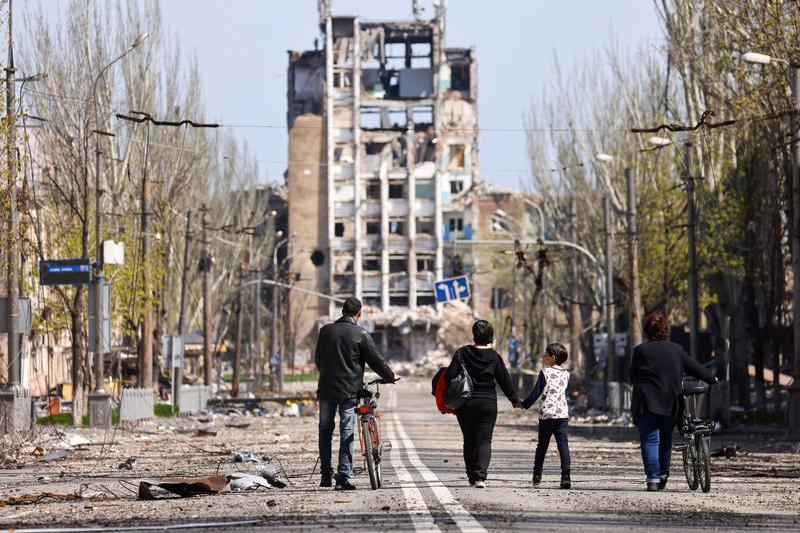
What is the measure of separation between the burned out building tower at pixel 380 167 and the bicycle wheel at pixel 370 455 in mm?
125538

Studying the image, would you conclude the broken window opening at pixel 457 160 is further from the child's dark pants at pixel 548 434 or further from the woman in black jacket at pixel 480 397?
the woman in black jacket at pixel 480 397

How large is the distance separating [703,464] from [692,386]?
831 mm

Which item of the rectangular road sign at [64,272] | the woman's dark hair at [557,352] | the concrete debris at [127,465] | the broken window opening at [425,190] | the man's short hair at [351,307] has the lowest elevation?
the concrete debris at [127,465]

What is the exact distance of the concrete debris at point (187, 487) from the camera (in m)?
15.9

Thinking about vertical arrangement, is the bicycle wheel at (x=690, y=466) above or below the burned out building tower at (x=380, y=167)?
below

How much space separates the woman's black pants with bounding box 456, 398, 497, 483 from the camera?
54.2 ft

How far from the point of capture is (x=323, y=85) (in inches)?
5807

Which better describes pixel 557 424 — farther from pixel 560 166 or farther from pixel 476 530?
pixel 560 166

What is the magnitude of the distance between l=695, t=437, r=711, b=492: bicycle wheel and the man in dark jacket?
3071mm

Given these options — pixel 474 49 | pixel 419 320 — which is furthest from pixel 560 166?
pixel 474 49

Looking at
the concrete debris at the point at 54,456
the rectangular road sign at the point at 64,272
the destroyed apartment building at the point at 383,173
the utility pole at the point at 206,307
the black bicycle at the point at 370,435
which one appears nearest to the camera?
the black bicycle at the point at 370,435

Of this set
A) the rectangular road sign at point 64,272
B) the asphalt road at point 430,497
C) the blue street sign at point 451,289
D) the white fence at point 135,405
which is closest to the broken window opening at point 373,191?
the blue street sign at point 451,289

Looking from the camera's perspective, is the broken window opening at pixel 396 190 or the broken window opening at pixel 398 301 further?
the broken window opening at pixel 396 190

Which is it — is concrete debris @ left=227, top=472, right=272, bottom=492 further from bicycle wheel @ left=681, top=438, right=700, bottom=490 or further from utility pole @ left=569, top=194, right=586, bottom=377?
utility pole @ left=569, top=194, right=586, bottom=377
